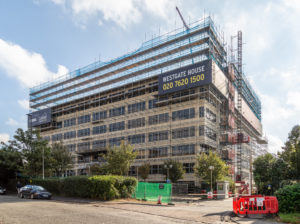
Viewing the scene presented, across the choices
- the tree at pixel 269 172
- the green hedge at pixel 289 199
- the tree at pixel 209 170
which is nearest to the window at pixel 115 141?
the tree at pixel 209 170

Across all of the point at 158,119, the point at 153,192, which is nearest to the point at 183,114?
Result: the point at 158,119

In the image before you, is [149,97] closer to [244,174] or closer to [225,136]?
[225,136]

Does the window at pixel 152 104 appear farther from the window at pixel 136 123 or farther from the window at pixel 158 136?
the window at pixel 158 136

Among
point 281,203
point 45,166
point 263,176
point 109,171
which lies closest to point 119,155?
point 109,171

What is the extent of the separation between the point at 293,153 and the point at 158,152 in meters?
31.9

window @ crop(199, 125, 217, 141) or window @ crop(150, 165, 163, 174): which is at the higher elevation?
window @ crop(199, 125, 217, 141)

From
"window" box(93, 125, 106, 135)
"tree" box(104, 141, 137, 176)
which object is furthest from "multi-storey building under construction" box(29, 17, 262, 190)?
"tree" box(104, 141, 137, 176)

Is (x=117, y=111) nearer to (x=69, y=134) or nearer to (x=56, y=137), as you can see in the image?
(x=69, y=134)

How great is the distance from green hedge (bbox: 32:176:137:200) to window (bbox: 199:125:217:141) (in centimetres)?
2504

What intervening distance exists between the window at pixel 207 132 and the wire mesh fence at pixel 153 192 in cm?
2519

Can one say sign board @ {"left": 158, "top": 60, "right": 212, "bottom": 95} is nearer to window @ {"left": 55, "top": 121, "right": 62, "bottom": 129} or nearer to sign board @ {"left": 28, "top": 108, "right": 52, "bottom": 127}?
window @ {"left": 55, "top": 121, "right": 62, "bottom": 129}

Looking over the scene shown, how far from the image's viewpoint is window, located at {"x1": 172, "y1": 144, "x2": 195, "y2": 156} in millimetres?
52009

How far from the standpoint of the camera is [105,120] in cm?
6756

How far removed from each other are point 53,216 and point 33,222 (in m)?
1.99
